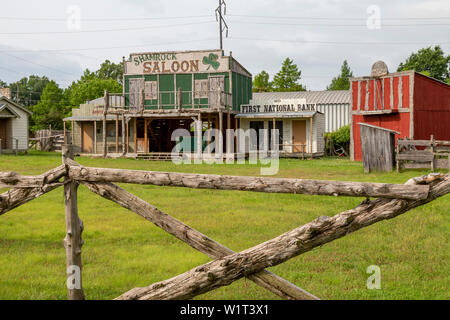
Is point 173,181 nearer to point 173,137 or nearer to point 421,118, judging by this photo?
point 421,118

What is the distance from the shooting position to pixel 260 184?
13.8 feet

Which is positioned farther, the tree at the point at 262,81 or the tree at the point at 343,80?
the tree at the point at 343,80

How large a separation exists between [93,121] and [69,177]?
3311 centimetres

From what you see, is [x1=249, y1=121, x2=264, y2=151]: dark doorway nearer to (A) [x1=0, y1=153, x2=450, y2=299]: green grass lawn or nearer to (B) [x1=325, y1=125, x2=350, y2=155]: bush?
(B) [x1=325, y1=125, x2=350, y2=155]: bush

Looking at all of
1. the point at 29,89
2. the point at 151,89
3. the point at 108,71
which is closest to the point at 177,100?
the point at 151,89

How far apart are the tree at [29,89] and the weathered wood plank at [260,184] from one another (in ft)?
376

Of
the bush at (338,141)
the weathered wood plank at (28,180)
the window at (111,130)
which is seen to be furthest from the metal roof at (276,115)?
the weathered wood plank at (28,180)

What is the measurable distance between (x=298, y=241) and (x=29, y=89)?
127367mm

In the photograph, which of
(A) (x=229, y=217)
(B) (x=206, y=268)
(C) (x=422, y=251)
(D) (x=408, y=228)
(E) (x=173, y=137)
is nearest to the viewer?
(B) (x=206, y=268)

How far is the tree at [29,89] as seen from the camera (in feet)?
374

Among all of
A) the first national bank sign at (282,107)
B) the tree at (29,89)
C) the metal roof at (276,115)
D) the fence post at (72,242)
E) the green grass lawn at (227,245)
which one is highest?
the tree at (29,89)

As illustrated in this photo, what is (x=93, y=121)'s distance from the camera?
36.5 m

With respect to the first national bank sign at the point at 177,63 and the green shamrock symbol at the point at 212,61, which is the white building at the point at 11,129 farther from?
the green shamrock symbol at the point at 212,61
